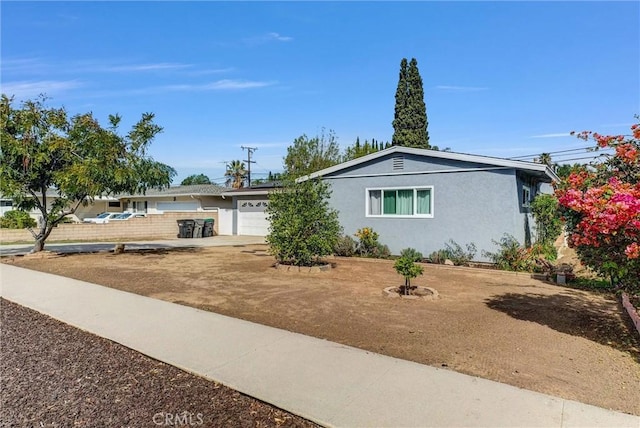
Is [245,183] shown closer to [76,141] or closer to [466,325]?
[76,141]

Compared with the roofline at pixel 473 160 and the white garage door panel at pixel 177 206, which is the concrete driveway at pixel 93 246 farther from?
the roofline at pixel 473 160

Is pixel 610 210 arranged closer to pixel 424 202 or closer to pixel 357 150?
pixel 424 202

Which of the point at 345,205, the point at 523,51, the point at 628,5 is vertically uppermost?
the point at 523,51

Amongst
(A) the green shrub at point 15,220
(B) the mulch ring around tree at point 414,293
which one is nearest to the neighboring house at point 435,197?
(B) the mulch ring around tree at point 414,293

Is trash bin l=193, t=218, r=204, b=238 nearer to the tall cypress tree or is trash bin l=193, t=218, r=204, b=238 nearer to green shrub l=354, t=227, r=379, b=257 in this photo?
green shrub l=354, t=227, r=379, b=257

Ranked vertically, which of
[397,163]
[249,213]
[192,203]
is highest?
[397,163]

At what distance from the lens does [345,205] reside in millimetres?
15008

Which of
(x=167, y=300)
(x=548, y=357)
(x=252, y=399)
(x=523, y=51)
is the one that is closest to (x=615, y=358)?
(x=548, y=357)

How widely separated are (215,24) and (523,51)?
33.6 feet

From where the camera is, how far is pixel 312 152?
32.5m

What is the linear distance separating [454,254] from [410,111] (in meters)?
19.9

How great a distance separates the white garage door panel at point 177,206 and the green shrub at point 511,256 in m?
23.1

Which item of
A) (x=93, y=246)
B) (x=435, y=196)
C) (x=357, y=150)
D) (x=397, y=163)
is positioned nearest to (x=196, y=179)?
(x=357, y=150)

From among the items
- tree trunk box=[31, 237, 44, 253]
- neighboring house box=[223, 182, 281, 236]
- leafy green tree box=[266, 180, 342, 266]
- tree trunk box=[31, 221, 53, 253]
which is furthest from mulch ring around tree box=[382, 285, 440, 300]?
neighboring house box=[223, 182, 281, 236]
